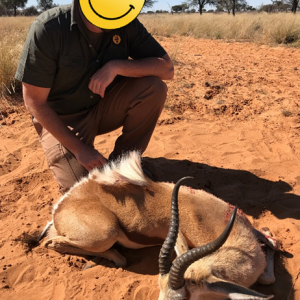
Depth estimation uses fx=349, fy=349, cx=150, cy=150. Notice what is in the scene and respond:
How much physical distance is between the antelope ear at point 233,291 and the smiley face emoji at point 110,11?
7.96 ft

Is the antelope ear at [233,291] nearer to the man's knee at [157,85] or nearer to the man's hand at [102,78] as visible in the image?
the man's hand at [102,78]

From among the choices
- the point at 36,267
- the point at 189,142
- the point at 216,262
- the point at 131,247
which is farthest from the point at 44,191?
the point at 216,262

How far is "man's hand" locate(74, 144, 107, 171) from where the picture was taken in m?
3.47

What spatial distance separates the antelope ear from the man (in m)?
1.70

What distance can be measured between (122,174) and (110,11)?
5.03ft

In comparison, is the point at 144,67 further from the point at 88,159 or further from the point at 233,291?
the point at 233,291

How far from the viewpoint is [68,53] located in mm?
3502

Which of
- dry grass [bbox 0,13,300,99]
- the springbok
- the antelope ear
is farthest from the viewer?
dry grass [bbox 0,13,300,99]

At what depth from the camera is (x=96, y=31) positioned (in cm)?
350

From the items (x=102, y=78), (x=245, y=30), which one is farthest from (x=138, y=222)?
(x=245, y=30)

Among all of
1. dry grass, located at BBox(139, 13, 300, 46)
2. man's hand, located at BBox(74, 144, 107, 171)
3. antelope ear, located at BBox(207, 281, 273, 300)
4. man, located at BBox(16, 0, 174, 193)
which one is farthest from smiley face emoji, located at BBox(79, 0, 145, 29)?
dry grass, located at BBox(139, 13, 300, 46)

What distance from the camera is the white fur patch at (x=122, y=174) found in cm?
316

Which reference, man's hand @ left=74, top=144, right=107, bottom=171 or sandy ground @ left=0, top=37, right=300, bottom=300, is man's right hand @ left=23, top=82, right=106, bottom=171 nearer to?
man's hand @ left=74, top=144, right=107, bottom=171

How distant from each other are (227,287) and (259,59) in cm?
909
